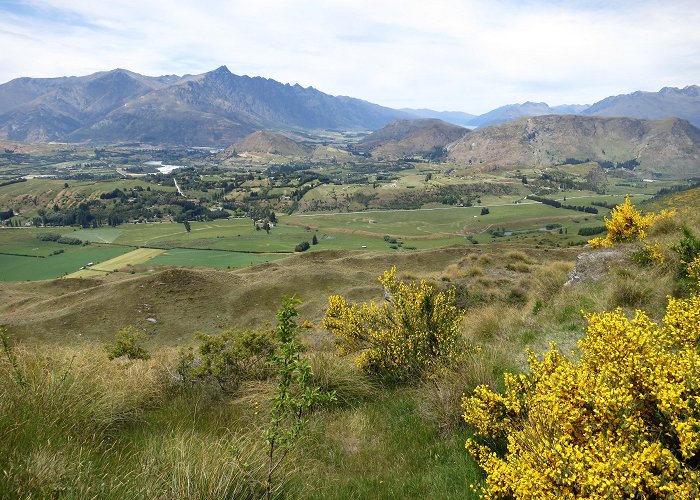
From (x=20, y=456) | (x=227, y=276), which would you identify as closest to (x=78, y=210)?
(x=227, y=276)

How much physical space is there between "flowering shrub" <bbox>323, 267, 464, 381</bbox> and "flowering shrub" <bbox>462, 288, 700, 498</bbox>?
450cm

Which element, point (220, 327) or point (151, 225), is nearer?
point (220, 327)

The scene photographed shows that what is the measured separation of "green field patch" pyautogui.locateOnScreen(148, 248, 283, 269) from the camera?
107169 millimetres

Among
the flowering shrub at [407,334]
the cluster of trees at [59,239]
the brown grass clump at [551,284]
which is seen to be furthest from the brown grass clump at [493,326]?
the cluster of trees at [59,239]

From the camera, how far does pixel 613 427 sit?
4.57 metres

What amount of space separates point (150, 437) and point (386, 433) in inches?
173

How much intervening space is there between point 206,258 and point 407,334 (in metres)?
113

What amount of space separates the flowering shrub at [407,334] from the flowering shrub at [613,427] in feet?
14.8

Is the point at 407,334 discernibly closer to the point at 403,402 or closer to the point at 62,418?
the point at 403,402

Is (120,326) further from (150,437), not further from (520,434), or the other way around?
(520,434)

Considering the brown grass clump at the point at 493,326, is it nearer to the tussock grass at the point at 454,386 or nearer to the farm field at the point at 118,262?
the tussock grass at the point at 454,386

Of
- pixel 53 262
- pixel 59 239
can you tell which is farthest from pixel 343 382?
pixel 59 239

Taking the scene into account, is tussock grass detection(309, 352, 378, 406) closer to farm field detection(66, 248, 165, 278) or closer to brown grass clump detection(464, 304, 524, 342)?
brown grass clump detection(464, 304, 524, 342)

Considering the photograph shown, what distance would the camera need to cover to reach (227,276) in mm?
52938
